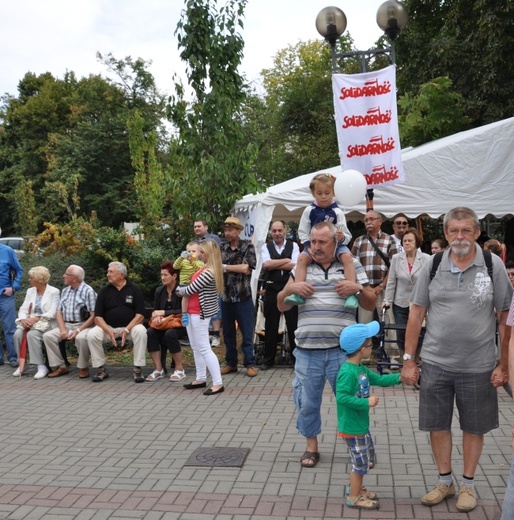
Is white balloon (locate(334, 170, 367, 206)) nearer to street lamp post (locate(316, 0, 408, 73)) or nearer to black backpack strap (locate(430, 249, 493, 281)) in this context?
street lamp post (locate(316, 0, 408, 73))

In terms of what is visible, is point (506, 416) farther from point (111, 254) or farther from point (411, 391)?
point (111, 254)

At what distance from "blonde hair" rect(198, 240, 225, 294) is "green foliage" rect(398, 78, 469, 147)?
6.52m

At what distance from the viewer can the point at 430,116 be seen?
45.0 ft

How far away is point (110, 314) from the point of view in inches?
360

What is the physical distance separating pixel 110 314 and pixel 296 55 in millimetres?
44037

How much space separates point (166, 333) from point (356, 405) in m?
4.70

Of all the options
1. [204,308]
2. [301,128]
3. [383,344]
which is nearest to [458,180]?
[383,344]

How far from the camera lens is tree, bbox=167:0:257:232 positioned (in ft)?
38.8

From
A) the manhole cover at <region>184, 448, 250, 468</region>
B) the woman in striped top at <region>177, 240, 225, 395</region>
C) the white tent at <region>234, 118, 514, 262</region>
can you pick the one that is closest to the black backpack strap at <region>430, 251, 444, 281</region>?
the manhole cover at <region>184, 448, 250, 468</region>

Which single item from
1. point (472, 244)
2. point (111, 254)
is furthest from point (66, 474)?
point (111, 254)

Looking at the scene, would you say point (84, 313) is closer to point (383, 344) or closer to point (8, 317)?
point (8, 317)

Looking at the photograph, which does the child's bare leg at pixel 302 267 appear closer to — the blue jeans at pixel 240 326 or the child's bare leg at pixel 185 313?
the child's bare leg at pixel 185 313

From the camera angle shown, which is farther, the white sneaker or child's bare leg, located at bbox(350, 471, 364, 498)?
the white sneaker

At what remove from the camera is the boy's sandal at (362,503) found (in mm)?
4559
